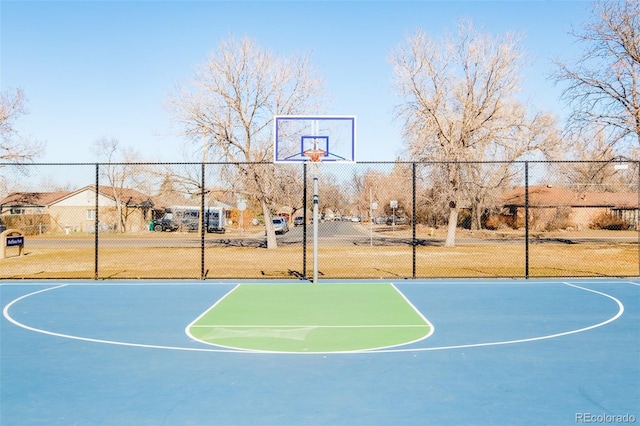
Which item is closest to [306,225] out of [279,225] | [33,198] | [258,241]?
[258,241]

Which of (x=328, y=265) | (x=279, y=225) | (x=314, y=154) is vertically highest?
(x=314, y=154)

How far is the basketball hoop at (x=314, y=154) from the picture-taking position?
46.9ft

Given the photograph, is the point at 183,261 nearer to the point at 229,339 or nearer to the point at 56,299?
the point at 56,299

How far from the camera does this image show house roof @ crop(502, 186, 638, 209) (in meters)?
54.4

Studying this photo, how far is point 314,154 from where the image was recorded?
47.1 ft

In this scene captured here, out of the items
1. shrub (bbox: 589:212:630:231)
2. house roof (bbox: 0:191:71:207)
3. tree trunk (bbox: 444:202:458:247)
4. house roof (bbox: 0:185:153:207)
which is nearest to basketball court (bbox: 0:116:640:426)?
tree trunk (bbox: 444:202:458:247)

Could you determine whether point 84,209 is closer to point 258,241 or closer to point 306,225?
point 258,241

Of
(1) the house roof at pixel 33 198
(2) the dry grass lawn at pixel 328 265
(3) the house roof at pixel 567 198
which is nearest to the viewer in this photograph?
(2) the dry grass lawn at pixel 328 265

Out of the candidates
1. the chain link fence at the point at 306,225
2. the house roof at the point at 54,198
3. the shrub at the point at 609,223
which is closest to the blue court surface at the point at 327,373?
the chain link fence at the point at 306,225

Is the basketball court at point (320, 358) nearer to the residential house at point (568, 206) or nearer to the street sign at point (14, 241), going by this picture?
the street sign at point (14, 241)

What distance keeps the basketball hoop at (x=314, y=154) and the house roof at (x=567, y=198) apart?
137 ft

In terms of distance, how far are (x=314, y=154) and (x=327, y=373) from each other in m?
8.80

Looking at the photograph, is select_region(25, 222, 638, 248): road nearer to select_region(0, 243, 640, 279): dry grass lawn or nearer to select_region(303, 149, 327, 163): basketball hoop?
select_region(0, 243, 640, 279): dry grass lawn

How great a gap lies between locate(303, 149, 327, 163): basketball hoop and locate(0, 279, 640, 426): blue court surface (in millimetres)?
5375
